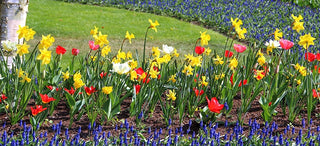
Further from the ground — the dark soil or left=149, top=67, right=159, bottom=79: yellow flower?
left=149, top=67, right=159, bottom=79: yellow flower

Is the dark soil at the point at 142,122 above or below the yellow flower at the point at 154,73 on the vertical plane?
below

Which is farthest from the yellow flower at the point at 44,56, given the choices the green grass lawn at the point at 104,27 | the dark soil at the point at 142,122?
the green grass lawn at the point at 104,27

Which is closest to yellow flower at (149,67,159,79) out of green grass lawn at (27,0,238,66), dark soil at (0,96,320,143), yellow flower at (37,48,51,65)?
dark soil at (0,96,320,143)

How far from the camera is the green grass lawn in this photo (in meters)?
8.10

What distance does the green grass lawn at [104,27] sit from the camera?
8.10 metres

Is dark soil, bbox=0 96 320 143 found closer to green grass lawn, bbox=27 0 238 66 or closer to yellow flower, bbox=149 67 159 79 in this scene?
yellow flower, bbox=149 67 159 79

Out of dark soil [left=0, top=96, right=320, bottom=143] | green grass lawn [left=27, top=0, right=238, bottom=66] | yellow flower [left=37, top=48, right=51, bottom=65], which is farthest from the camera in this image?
green grass lawn [left=27, top=0, right=238, bottom=66]

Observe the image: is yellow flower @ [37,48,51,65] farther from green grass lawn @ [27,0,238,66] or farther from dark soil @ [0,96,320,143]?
green grass lawn @ [27,0,238,66]

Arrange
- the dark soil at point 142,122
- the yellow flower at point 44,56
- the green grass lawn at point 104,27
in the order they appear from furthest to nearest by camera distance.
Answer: the green grass lawn at point 104,27 < the dark soil at point 142,122 < the yellow flower at point 44,56

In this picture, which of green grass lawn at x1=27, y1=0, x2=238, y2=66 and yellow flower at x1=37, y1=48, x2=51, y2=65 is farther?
green grass lawn at x1=27, y1=0, x2=238, y2=66

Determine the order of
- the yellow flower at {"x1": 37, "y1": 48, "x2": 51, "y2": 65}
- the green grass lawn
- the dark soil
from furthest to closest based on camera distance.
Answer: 1. the green grass lawn
2. the dark soil
3. the yellow flower at {"x1": 37, "y1": 48, "x2": 51, "y2": 65}

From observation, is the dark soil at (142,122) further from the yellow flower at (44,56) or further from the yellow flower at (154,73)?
the yellow flower at (44,56)

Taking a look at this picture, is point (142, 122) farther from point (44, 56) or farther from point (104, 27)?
point (104, 27)

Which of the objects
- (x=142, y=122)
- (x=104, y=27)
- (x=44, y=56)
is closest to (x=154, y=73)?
(x=142, y=122)
